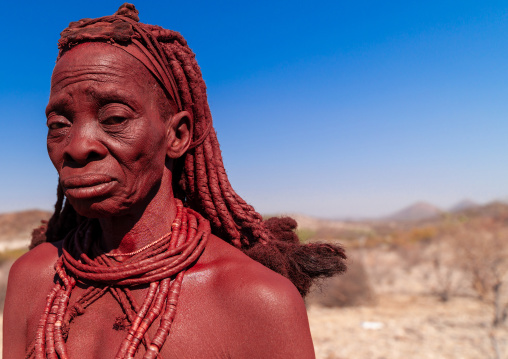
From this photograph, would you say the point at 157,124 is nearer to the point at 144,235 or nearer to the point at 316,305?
the point at 144,235

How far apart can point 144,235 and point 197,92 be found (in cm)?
81

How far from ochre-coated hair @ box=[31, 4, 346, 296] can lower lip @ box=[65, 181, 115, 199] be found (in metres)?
0.62

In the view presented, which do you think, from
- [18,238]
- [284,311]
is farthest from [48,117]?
[18,238]

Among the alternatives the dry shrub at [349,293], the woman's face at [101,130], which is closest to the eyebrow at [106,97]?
the woman's face at [101,130]

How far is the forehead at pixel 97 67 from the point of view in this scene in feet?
5.85

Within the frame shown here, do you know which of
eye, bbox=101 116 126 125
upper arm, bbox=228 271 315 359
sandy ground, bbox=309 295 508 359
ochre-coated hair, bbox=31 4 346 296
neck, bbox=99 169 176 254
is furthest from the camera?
sandy ground, bbox=309 295 508 359

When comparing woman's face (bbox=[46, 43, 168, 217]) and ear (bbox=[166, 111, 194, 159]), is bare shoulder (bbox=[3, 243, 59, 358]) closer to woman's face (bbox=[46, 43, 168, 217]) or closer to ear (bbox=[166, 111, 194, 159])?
woman's face (bbox=[46, 43, 168, 217])

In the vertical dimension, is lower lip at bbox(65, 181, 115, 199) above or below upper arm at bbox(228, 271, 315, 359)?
above

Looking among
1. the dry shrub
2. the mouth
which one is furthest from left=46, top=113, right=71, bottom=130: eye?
the dry shrub

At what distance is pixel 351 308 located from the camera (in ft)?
40.6

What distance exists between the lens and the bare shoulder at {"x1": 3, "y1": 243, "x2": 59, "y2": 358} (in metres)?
2.09

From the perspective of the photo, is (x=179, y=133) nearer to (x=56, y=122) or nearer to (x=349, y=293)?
(x=56, y=122)

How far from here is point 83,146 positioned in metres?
1.70

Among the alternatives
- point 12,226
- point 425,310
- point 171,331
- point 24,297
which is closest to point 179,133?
point 171,331
